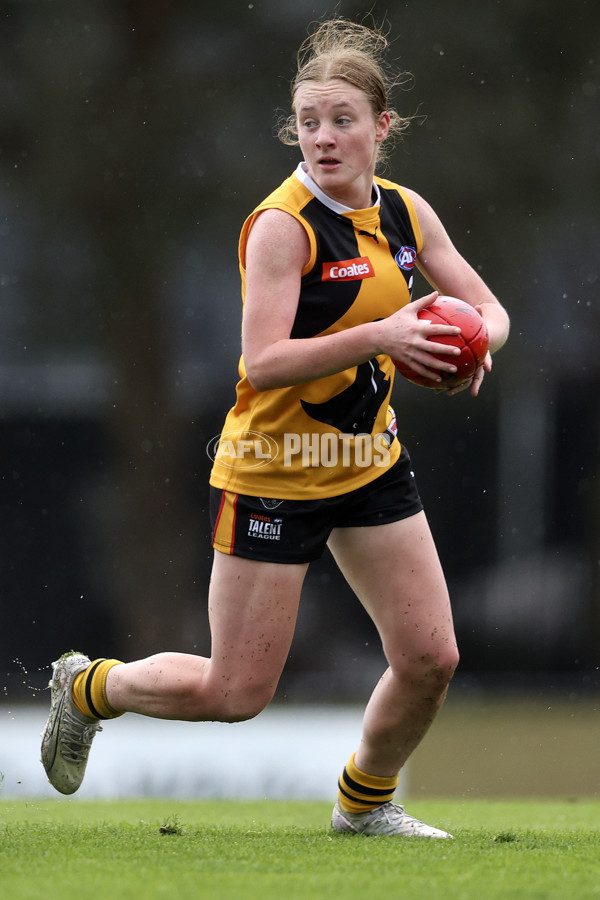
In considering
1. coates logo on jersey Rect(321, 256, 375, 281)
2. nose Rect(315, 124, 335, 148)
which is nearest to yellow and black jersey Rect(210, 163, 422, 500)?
coates logo on jersey Rect(321, 256, 375, 281)

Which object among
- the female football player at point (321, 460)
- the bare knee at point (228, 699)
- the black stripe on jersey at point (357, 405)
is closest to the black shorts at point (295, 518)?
the female football player at point (321, 460)

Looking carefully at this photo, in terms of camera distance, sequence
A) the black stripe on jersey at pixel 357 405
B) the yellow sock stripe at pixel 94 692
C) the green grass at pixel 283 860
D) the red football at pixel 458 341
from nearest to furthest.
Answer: the green grass at pixel 283 860
the red football at pixel 458 341
the black stripe on jersey at pixel 357 405
the yellow sock stripe at pixel 94 692

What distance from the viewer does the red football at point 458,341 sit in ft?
10.0

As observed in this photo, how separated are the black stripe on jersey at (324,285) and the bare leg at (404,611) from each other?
0.59 m

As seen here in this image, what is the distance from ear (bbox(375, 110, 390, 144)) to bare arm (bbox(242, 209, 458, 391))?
43 cm

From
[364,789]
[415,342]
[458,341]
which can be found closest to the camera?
[415,342]

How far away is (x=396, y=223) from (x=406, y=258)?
0.11 m

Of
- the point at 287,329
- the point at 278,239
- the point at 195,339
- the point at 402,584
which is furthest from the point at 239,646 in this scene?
the point at 195,339

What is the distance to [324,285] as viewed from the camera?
3.24 meters

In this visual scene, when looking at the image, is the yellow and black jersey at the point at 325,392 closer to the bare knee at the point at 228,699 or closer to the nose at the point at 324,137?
the nose at the point at 324,137

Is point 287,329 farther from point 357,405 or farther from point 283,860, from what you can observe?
point 283,860

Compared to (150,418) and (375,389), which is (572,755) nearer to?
(150,418)

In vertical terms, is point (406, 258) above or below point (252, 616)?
above

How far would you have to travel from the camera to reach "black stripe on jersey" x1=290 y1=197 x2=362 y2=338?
3223 mm
